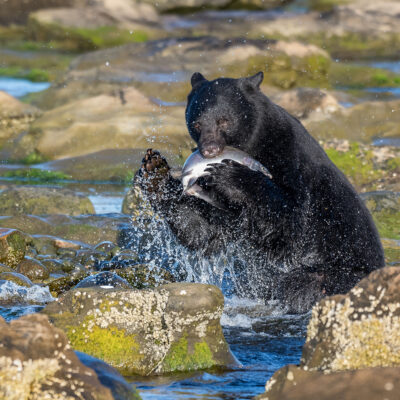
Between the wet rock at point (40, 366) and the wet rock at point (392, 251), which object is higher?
the wet rock at point (40, 366)

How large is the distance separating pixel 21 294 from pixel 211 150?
1689 mm

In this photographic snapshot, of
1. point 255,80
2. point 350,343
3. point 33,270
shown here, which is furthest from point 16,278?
point 350,343

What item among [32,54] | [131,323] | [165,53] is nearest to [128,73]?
[165,53]

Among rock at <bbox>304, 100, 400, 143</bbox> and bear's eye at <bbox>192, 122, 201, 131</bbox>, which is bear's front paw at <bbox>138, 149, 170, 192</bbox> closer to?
bear's eye at <bbox>192, 122, 201, 131</bbox>

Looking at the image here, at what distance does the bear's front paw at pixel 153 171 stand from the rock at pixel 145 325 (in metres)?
1.68

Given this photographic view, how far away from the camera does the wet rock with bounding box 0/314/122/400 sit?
313cm

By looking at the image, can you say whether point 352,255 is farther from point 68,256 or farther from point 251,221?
point 68,256

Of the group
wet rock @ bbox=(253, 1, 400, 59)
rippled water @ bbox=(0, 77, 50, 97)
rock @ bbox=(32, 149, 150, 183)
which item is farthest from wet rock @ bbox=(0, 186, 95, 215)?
wet rock @ bbox=(253, 1, 400, 59)

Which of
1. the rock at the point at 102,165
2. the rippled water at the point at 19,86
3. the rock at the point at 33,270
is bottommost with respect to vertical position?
the rippled water at the point at 19,86

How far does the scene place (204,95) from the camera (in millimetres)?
5953

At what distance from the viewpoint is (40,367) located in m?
3.19

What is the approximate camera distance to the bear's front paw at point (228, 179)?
5672 millimetres

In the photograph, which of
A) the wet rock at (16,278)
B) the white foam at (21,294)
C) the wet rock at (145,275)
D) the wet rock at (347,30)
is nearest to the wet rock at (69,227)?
the wet rock at (145,275)

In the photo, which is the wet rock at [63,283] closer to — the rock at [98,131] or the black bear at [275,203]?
the black bear at [275,203]
